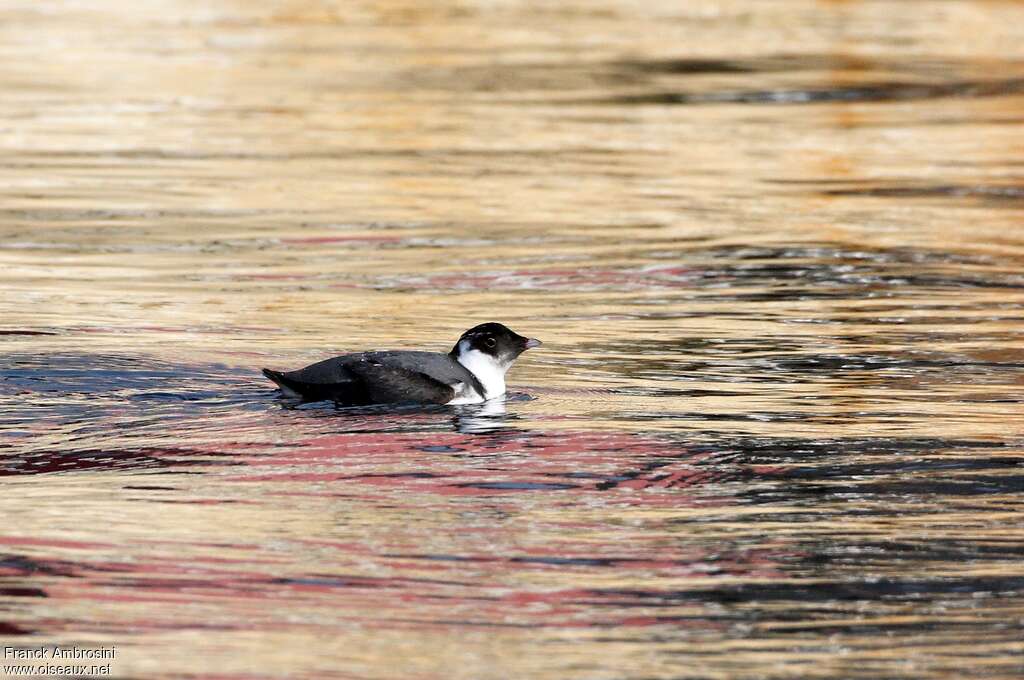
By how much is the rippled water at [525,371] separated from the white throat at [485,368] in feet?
0.93

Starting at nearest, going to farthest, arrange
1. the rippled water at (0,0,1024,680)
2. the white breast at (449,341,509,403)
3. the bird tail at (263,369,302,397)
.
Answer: the rippled water at (0,0,1024,680), the bird tail at (263,369,302,397), the white breast at (449,341,509,403)

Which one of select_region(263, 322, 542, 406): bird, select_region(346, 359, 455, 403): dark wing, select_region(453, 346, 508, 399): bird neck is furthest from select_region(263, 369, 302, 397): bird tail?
select_region(453, 346, 508, 399): bird neck

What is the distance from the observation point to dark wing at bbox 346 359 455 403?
11.0 metres

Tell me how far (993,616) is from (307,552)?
2643 mm

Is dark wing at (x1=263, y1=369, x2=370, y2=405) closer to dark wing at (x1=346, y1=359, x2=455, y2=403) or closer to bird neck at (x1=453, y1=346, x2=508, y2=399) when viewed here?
dark wing at (x1=346, y1=359, x2=455, y2=403)

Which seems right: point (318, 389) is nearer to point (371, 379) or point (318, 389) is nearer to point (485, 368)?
point (371, 379)

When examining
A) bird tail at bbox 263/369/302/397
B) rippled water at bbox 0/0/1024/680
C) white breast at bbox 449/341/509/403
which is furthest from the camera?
white breast at bbox 449/341/509/403

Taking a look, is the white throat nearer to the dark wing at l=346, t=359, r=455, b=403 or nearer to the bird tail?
the dark wing at l=346, t=359, r=455, b=403

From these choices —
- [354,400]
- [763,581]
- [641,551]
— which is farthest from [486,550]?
[354,400]

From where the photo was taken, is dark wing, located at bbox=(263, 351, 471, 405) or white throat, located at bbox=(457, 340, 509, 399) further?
white throat, located at bbox=(457, 340, 509, 399)

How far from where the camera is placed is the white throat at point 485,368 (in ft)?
37.4

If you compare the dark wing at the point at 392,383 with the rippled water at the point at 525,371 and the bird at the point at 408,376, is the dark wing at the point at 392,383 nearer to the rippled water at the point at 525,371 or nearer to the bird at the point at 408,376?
the bird at the point at 408,376

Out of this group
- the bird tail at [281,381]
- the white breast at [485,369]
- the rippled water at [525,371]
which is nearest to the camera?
the rippled water at [525,371]

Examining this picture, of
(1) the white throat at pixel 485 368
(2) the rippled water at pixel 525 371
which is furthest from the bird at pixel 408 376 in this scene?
(2) the rippled water at pixel 525 371
